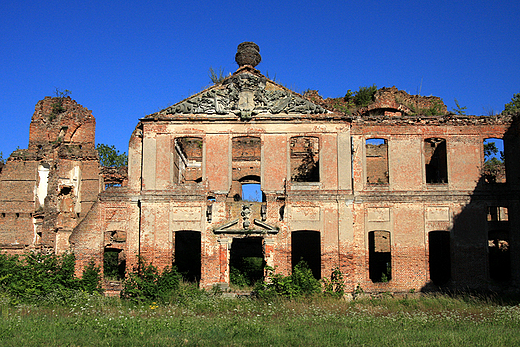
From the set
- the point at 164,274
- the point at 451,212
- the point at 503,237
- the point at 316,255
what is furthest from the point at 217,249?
the point at 503,237

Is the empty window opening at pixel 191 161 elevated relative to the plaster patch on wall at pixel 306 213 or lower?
elevated

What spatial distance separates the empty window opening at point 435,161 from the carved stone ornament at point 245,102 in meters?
6.57

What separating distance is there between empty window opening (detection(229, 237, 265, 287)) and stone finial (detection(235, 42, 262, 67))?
726 centimetres

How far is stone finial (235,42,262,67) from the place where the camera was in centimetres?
1975

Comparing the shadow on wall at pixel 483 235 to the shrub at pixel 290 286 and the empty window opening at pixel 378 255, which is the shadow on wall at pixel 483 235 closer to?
the empty window opening at pixel 378 255

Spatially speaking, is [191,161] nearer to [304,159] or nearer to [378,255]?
[304,159]

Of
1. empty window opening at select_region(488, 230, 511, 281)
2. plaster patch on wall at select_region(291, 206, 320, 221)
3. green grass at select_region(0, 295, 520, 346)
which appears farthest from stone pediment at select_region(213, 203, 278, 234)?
empty window opening at select_region(488, 230, 511, 281)

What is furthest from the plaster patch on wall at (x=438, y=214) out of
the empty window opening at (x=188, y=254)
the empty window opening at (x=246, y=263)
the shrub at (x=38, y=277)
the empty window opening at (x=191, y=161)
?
the shrub at (x=38, y=277)

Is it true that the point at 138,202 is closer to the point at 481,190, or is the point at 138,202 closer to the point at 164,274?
the point at 164,274

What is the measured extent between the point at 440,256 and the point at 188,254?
10738mm

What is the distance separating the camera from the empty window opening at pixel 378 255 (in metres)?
20.9

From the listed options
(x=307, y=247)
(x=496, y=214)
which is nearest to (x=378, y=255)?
(x=307, y=247)

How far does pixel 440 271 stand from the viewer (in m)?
19.7

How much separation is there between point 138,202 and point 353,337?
10082 mm
